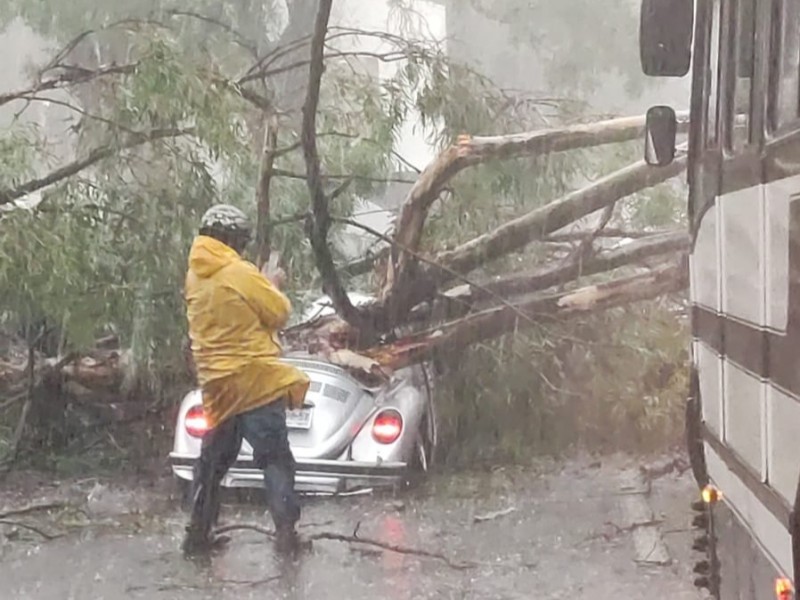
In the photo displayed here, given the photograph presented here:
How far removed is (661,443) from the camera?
324 cm

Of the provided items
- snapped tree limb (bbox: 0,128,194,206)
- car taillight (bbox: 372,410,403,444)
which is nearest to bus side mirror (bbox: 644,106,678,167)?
car taillight (bbox: 372,410,403,444)

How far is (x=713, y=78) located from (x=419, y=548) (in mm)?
1544

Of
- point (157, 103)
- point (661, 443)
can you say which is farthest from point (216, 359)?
point (661, 443)

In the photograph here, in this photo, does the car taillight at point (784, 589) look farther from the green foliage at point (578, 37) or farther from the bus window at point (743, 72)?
the green foliage at point (578, 37)

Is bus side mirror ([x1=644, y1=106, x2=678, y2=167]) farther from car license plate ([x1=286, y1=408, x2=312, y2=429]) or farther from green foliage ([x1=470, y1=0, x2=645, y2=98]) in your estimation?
car license plate ([x1=286, y1=408, x2=312, y2=429])

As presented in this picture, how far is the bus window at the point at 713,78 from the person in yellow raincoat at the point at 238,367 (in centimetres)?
130

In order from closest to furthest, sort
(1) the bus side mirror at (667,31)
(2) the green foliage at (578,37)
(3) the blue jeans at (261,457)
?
(1) the bus side mirror at (667,31) < (2) the green foliage at (578,37) < (3) the blue jeans at (261,457)

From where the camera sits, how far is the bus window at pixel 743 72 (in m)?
1.97

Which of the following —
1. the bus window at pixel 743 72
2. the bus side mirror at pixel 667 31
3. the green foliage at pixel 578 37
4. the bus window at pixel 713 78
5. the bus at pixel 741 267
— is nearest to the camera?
the bus at pixel 741 267

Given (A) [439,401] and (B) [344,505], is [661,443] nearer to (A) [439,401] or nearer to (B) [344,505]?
(A) [439,401]

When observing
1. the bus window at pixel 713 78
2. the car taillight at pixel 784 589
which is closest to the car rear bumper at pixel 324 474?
the bus window at pixel 713 78

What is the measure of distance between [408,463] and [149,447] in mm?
738

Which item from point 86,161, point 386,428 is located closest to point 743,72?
point 386,428

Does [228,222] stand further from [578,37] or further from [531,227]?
[578,37]
